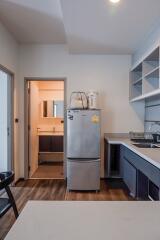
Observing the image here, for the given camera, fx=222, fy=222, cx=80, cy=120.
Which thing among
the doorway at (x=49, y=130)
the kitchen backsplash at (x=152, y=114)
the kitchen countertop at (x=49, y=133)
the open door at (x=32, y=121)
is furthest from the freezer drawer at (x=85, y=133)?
the kitchen countertop at (x=49, y=133)

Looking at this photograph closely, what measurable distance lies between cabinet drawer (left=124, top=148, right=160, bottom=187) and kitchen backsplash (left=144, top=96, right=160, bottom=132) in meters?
0.90

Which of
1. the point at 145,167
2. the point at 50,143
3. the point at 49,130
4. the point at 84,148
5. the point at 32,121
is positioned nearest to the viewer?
the point at 145,167

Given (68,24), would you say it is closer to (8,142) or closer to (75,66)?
(75,66)

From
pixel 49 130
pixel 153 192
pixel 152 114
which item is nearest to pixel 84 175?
pixel 153 192

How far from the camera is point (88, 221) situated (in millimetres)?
833

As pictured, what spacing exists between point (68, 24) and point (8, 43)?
51.7 inches

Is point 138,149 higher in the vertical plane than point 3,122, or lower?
lower

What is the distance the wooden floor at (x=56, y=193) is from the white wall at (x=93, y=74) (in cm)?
57

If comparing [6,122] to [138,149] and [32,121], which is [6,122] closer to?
[32,121]

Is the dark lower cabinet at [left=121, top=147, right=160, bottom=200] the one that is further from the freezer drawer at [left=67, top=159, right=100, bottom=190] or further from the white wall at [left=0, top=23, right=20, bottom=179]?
the white wall at [left=0, top=23, right=20, bottom=179]

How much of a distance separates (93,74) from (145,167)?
2.50m

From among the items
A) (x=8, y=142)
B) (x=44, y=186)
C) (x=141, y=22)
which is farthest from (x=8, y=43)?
(x=44, y=186)

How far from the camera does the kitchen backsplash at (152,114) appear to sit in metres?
3.71

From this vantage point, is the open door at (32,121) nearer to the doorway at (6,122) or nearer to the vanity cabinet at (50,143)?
the doorway at (6,122)
